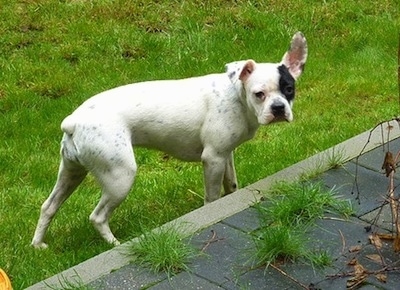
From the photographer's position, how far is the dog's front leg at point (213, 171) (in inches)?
204

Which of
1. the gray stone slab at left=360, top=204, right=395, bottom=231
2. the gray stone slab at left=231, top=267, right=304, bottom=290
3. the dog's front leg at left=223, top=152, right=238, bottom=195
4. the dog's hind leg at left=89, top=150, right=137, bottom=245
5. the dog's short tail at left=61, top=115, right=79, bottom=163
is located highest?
the dog's short tail at left=61, top=115, right=79, bottom=163

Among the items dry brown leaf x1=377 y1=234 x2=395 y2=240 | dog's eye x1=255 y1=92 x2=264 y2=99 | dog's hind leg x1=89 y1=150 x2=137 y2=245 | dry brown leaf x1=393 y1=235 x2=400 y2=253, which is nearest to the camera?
dry brown leaf x1=393 y1=235 x2=400 y2=253

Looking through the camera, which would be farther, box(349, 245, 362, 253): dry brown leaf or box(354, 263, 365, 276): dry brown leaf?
box(349, 245, 362, 253): dry brown leaf

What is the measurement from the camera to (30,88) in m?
7.41

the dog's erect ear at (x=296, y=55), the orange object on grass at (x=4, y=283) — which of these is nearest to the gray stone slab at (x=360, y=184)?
the dog's erect ear at (x=296, y=55)

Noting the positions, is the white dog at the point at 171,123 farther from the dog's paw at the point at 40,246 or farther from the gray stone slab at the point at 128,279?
the gray stone slab at the point at 128,279

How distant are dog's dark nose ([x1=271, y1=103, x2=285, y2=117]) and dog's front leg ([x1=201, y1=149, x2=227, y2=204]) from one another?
440 mm

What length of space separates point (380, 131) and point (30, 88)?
9.61ft

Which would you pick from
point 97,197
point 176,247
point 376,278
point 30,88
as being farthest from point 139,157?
point 376,278

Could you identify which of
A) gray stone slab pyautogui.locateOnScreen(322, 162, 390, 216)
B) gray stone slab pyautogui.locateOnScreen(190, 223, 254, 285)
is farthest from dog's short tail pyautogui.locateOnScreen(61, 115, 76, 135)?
gray stone slab pyautogui.locateOnScreen(322, 162, 390, 216)

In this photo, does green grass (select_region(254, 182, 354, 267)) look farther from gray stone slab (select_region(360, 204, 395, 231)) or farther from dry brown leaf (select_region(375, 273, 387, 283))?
dry brown leaf (select_region(375, 273, 387, 283))

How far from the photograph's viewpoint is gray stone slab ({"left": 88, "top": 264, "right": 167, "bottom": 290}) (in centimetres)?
424

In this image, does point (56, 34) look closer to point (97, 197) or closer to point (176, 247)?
point (97, 197)

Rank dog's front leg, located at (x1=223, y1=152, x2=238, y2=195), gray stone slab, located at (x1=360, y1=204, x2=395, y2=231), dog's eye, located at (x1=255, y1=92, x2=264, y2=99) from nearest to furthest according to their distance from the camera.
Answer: gray stone slab, located at (x1=360, y1=204, x2=395, y2=231) → dog's eye, located at (x1=255, y1=92, x2=264, y2=99) → dog's front leg, located at (x1=223, y1=152, x2=238, y2=195)
